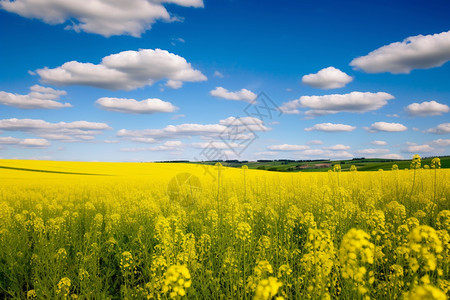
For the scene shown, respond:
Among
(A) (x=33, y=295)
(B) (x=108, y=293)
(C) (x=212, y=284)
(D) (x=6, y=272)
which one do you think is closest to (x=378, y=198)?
(C) (x=212, y=284)

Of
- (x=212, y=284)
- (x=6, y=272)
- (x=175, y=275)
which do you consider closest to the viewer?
(x=175, y=275)

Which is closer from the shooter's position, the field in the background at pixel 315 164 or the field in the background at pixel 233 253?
the field in the background at pixel 233 253

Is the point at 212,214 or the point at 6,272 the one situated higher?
the point at 212,214

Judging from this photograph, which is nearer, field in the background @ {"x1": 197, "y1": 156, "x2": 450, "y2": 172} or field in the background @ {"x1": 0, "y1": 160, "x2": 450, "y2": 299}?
field in the background @ {"x1": 0, "y1": 160, "x2": 450, "y2": 299}

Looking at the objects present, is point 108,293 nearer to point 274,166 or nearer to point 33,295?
point 33,295

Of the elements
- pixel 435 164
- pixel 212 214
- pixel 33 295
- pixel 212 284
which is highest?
pixel 435 164

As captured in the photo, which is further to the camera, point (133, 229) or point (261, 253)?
point (133, 229)

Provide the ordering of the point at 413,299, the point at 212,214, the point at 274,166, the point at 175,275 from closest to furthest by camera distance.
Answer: the point at 413,299 → the point at 175,275 → the point at 212,214 → the point at 274,166

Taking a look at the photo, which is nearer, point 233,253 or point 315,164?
point 233,253

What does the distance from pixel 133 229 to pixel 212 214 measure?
1.98 metres

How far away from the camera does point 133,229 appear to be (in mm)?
6410

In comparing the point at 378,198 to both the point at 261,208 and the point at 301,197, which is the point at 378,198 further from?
the point at 261,208

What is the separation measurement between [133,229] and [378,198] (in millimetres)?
6972

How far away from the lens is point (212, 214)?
237 inches
